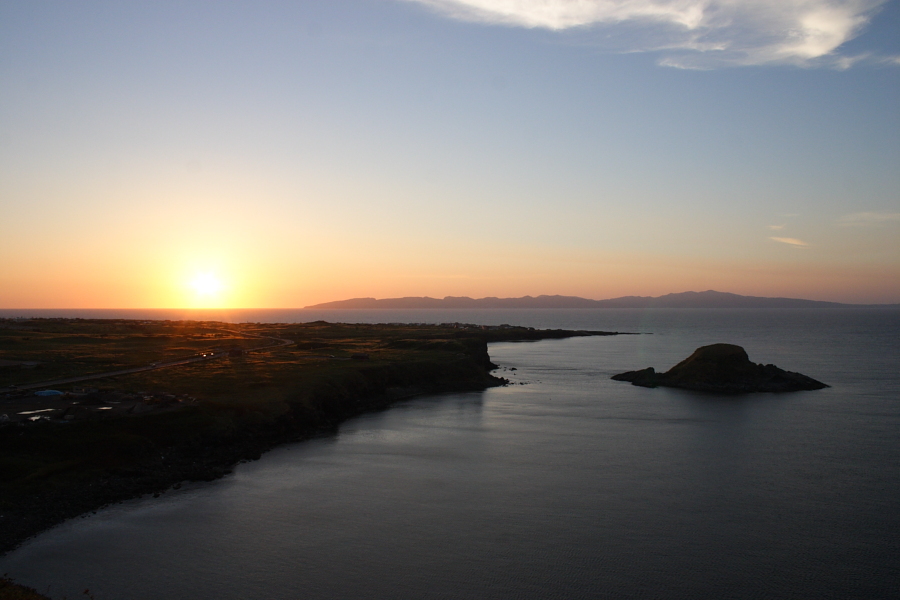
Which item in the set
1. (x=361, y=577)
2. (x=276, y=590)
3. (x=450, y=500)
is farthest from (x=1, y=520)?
(x=450, y=500)

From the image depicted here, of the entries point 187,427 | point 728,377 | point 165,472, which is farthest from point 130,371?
point 728,377

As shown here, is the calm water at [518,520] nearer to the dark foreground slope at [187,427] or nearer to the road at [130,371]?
the dark foreground slope at [187,427]

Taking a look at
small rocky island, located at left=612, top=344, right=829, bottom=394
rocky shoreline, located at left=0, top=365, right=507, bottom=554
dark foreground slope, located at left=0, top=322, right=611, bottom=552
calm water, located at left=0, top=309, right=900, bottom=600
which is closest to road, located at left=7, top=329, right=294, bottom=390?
dark foreground slope, located at left=0, top=322, right=611, bottom=552

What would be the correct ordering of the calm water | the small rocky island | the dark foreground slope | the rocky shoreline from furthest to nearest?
1. the small rocky island
2. the dark foreground slope
3. the rocky shoreline
4. the calm water

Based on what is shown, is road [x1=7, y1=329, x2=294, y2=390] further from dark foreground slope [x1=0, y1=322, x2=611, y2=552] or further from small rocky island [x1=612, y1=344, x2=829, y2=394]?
small rocky island [x1=612, y1=344, x2=829, y2=394]

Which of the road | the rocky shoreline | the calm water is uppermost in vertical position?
the road
